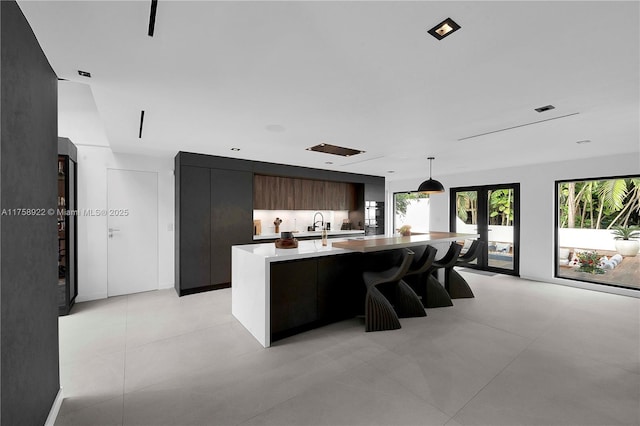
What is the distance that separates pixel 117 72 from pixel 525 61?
2902 millimetres

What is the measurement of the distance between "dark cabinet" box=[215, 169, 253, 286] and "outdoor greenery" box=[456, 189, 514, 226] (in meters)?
5.28

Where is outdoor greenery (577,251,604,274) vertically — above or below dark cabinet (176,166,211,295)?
below

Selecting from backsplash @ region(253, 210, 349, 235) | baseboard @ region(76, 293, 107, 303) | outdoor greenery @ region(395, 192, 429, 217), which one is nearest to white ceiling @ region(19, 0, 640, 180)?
baseboard @ region(76, 293, 107, 303)

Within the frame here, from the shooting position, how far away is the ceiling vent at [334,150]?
4531 mm

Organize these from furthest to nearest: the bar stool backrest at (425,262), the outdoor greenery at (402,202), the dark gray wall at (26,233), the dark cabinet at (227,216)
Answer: the outdoor greenery at (402,202) → the dark cabinet at (227,216) → the bar stool backrest at (425,262) → the dark gray wall at (26,233)

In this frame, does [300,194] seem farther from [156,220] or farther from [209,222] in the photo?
[156,220]

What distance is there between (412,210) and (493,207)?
2.48 m

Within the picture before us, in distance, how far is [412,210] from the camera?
349 inches

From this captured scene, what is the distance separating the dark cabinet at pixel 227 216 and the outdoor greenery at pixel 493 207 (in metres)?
5.28

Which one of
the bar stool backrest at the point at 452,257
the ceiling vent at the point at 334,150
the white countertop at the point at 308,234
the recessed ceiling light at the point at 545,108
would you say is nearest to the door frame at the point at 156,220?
the white countertop at the point at 308,234

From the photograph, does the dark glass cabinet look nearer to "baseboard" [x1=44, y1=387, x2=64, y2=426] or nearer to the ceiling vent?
"baseboard" [x1=44, y1=387, x2=64, y2=426]

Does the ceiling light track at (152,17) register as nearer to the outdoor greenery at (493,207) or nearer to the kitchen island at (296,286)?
the kitchen island at (296,286)

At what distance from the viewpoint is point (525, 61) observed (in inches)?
76.3

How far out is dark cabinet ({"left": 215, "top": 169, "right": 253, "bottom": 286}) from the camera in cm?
509
